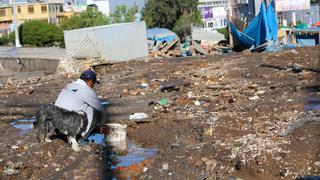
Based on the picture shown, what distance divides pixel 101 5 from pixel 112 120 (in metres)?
104

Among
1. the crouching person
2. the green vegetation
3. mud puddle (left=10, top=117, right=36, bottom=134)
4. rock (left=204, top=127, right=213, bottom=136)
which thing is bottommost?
mud puddle (left=10, top=117, right=36, bottom=134)

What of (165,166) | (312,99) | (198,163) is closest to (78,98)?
(165,166)

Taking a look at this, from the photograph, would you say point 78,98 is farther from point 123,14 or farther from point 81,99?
point 123,14

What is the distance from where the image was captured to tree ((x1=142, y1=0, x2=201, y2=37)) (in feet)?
242

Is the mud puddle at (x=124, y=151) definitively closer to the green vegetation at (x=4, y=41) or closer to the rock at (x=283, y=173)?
the rock at (x=283, y=173)

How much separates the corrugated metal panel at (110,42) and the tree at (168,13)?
128 feet

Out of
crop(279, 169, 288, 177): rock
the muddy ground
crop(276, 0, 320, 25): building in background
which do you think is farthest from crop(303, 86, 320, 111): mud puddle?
crop(276, 0, 320, 25): building in background

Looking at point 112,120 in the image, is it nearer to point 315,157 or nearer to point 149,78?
point 315,157

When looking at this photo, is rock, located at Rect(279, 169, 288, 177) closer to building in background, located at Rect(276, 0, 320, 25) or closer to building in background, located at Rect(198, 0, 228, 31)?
building in background, located at Rect(276, 0, 320, 25)

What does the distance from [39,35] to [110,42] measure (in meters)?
34.9

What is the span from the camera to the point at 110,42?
106 feet

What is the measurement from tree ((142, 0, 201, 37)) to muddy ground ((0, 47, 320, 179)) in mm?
56729

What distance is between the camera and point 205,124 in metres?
9.75

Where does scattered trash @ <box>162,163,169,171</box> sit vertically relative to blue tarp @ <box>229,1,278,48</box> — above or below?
below
